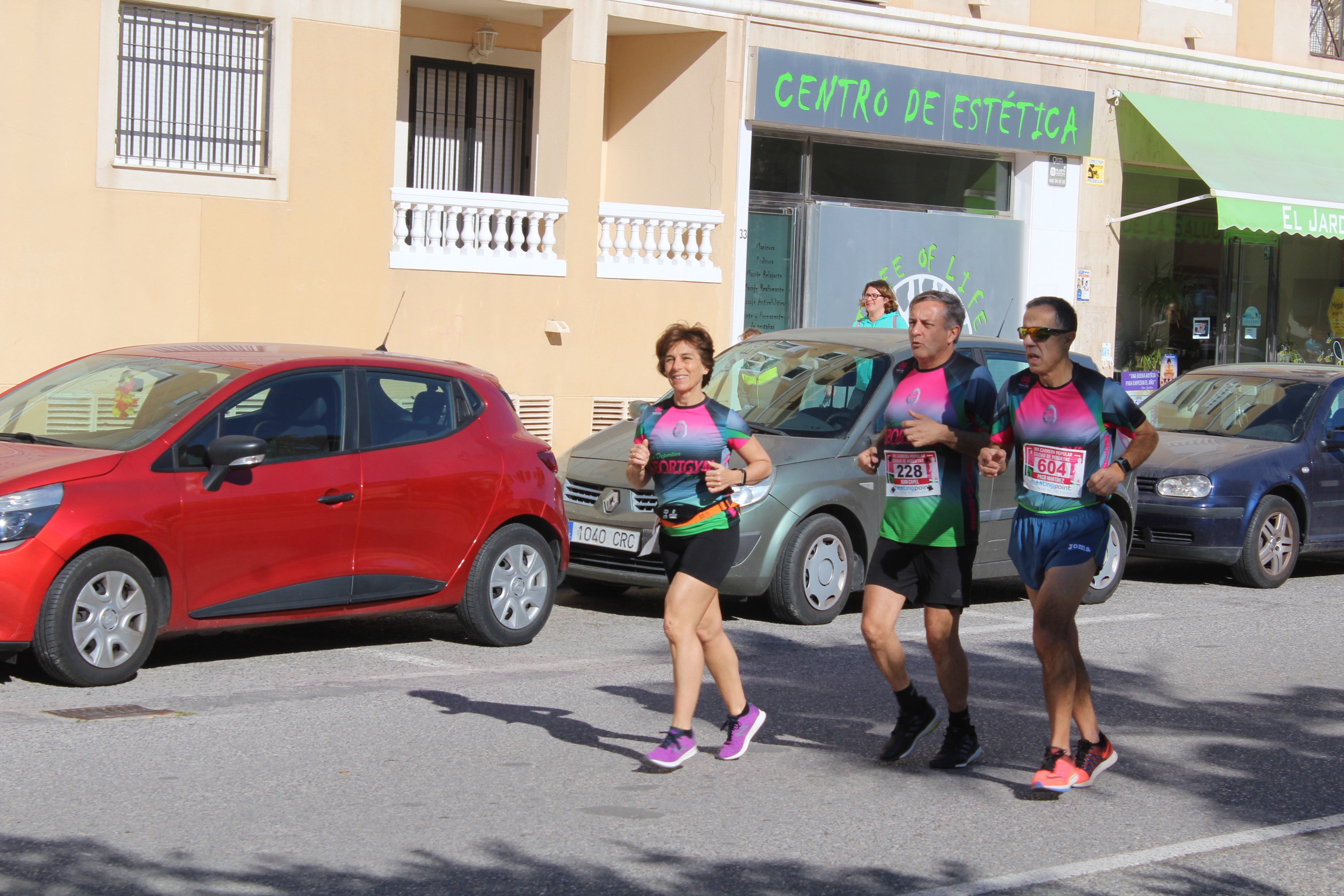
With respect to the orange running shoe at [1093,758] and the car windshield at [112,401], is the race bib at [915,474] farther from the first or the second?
the car windshield at [112,401]

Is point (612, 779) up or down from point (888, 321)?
down

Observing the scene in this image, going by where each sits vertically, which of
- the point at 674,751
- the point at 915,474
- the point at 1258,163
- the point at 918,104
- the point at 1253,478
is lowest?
the point at 674,751

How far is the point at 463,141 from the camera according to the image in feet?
58.9

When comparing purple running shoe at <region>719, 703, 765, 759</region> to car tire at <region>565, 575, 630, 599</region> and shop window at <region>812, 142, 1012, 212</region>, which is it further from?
shop window at <region>812, 142, 1012, 212</region>

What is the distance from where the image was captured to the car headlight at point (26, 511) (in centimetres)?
719

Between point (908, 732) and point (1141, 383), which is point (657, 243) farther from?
point (908, 732)

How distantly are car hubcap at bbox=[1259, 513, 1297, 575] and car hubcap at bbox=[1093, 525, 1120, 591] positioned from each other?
A: 146 centimetres

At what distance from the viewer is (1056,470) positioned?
6027mm

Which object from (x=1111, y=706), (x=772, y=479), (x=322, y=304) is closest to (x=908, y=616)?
(x=772, y=479)

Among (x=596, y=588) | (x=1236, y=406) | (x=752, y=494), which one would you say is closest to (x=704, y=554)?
(x=752, y=494)

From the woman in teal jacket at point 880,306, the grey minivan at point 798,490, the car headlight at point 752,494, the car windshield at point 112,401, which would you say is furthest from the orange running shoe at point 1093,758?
the woman in teal jacket at point 880,306

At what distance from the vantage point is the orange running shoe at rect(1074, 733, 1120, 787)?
621 cm

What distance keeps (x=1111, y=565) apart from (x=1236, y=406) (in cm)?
269

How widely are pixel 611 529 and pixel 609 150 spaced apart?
32.4 ft
